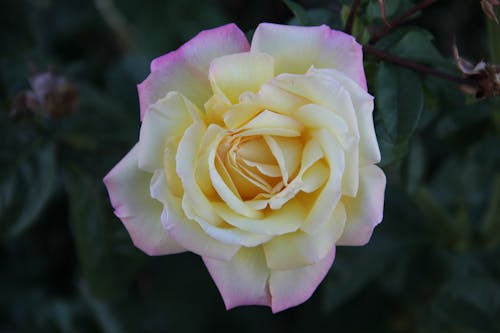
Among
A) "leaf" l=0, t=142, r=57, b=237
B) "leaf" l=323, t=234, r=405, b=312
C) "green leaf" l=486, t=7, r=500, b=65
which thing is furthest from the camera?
"leaf" l=323, t=234, r=405, b=312

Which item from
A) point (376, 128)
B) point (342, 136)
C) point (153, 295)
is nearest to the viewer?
point (342, 136)

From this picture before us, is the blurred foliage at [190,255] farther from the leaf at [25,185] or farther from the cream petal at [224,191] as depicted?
the cream petal at [224,191]

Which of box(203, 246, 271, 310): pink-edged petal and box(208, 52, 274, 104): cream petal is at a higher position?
box(208, 52, 274, 104): cream petal

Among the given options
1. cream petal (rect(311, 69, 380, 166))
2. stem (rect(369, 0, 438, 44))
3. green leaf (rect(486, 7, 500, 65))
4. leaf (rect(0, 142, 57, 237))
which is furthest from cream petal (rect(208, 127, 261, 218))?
leaf (rect(0, 142, 57, 237))

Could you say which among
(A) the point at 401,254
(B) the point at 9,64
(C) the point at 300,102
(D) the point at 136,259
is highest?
(C) the point at 300,102

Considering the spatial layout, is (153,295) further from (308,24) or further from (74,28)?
(308,24)

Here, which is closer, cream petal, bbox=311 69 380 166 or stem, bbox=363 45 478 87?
cream petal, bbox=311 69 380 166

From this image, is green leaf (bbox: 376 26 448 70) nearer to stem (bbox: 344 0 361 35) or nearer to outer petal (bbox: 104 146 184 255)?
stem (bbox: 344 0 361 35)

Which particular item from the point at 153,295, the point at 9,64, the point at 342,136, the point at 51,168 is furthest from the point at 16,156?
the point at 342,136
